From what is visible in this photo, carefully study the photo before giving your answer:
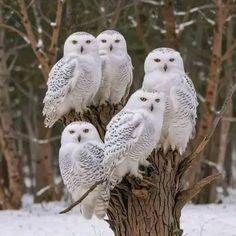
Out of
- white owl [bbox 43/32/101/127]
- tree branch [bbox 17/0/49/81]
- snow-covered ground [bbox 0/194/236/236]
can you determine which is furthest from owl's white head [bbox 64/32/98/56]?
tree branch [bbox 17/0/49/81]

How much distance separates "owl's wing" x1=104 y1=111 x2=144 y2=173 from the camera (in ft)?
15.2

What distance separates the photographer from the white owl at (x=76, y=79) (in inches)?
227

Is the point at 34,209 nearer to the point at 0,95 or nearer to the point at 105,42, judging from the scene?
the point at 0,95

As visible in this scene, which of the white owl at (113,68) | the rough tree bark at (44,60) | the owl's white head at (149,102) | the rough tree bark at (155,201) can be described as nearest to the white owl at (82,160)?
the rough tree bark at (155,201)

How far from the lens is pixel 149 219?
5.29 m

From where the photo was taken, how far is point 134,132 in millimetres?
4641

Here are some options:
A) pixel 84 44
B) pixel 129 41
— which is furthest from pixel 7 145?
pixel 84 44

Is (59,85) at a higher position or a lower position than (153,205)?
higher

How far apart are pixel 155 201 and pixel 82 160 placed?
0.76m

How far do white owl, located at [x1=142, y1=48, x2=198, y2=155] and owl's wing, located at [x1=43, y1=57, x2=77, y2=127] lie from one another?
85 centimetres

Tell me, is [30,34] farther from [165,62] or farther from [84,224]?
[165,62]

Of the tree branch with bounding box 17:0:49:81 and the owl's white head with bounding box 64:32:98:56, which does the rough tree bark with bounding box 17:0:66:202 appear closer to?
the tree branch with bounding box 17:0:49:81

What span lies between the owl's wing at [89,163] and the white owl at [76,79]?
0.90m

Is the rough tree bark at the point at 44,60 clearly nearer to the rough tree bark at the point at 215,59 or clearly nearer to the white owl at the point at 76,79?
the rough tree bark at the point at 215,59
